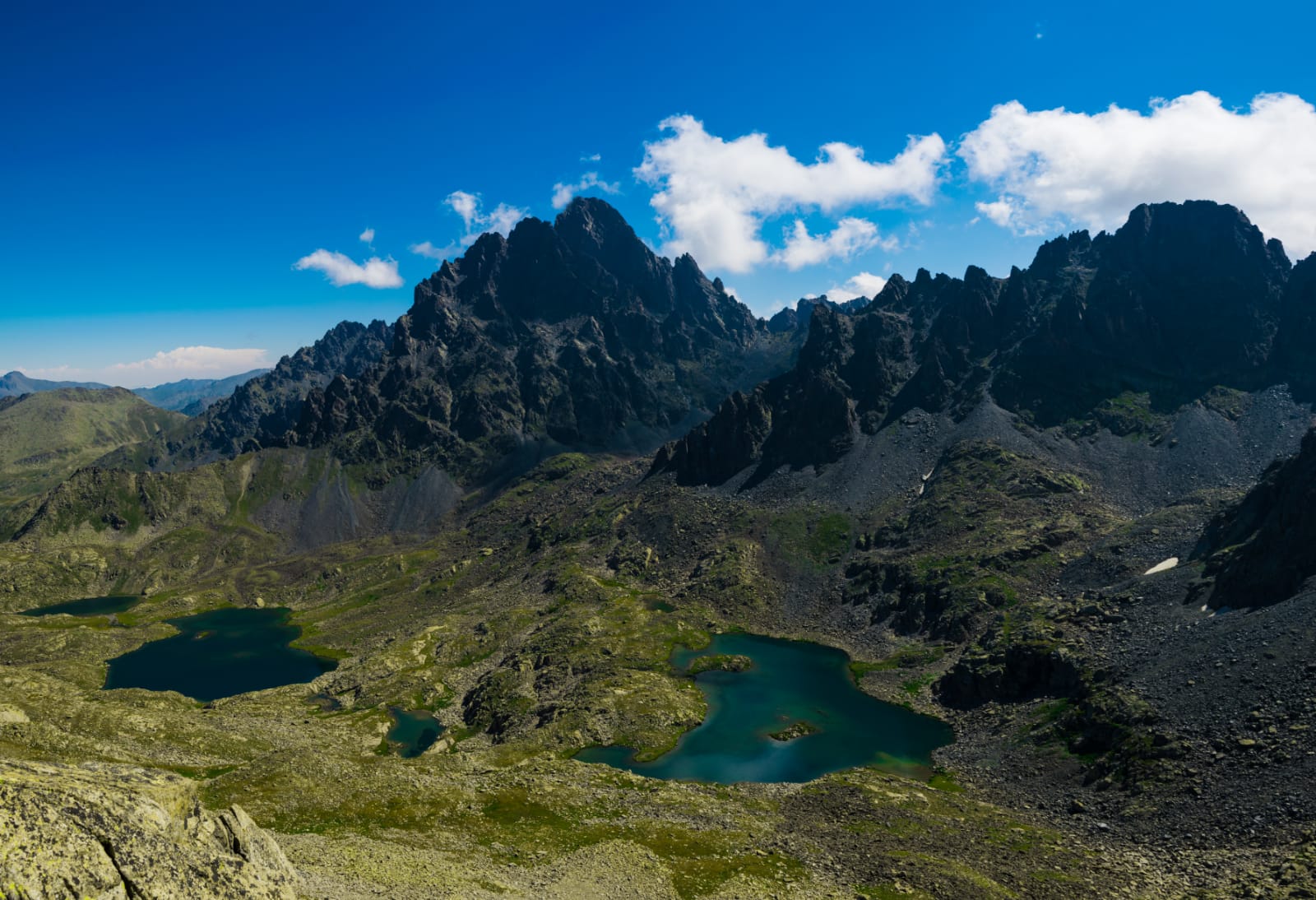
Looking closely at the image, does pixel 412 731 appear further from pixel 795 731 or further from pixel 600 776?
pixel 795 731

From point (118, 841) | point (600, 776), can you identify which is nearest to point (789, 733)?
point (600, 776)

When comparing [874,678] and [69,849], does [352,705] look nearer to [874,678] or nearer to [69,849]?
[874,678]

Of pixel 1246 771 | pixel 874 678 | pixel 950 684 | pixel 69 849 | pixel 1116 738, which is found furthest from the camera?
pixel 874 678

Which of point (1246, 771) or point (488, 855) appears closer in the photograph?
point (488, 855)

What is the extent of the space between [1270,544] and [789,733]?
86.7 meters

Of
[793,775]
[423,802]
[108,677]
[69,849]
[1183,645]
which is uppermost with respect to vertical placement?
[69,849]

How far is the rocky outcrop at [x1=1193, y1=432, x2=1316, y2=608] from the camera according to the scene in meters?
104

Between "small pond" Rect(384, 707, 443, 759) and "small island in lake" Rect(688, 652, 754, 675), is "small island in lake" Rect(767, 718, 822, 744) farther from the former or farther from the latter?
"small pond" Rect(384, 707, 443, 759)

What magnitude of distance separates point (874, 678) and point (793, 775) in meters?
50.8

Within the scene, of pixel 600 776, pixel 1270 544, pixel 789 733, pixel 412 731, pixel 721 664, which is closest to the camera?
pixel 600 776

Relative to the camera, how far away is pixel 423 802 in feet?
252

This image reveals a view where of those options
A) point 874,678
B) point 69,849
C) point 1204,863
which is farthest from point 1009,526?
point 69,849

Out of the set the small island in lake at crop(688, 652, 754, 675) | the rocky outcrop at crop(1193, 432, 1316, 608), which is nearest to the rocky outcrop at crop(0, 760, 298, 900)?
the small island in lake at crop(688, 652, 754, 675)

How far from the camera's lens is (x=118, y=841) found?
29.0 metres
